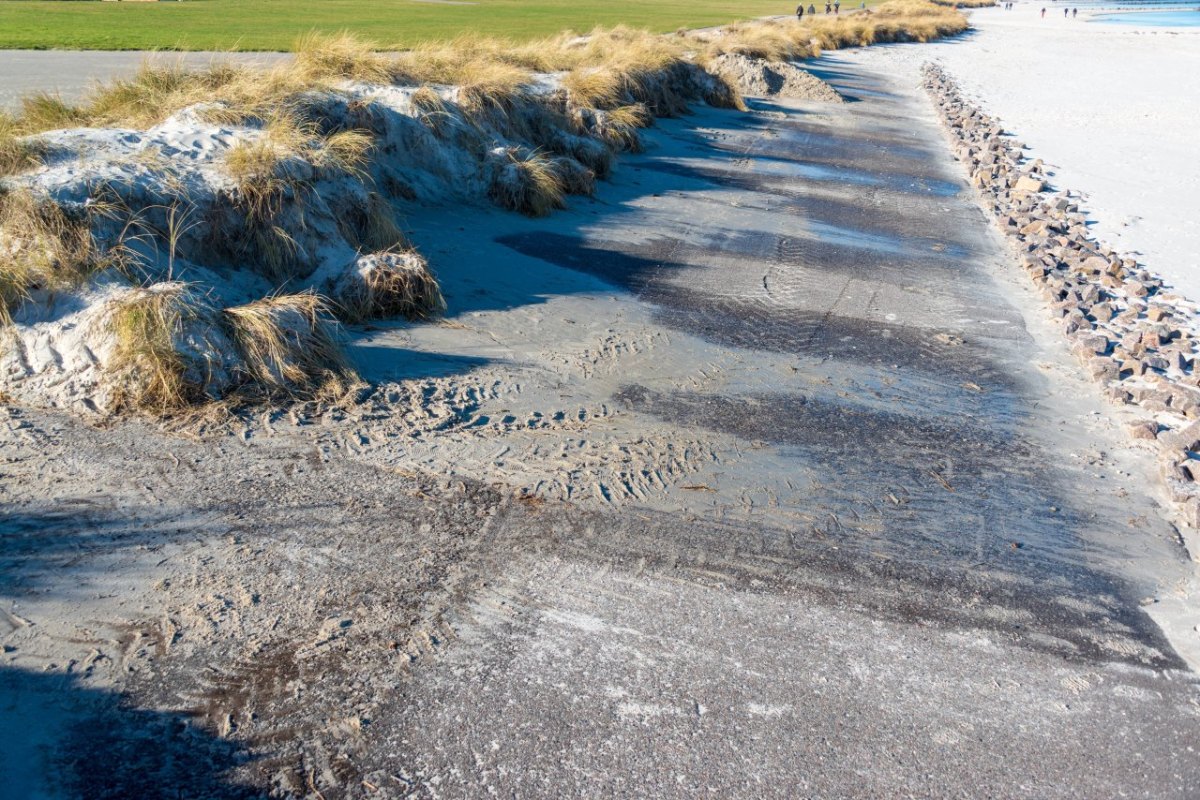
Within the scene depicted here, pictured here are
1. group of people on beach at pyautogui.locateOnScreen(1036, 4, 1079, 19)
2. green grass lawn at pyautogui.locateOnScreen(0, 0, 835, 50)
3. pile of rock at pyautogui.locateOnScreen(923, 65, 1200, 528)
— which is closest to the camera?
pile of rock at pyautogui.locateOnScreen(923, 65, 1200, 528)

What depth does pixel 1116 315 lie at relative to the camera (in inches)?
400

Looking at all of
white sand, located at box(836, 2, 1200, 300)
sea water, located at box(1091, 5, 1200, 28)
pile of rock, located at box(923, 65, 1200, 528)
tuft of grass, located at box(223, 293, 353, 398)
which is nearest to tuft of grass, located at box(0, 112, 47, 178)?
tuft of grass, located at box(223, 293, 353, 398)

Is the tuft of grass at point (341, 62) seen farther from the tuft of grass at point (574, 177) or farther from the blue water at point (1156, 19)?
the blue water at point (1156, 19)

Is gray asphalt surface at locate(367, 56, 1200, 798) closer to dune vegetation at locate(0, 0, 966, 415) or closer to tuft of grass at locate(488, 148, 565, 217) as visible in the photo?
dune vegetation at locate(0, 0, 966, 415)

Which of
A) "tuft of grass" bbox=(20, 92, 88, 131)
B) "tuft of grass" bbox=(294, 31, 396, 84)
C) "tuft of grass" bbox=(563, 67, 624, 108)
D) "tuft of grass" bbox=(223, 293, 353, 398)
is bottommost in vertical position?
"tuft of grass" bbox=(223, 293, 353, 398)

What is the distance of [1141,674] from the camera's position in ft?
14.8

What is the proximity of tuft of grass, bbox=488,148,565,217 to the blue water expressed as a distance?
7099 cm

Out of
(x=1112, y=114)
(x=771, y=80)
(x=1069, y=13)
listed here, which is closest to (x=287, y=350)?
(x=771, y=80)

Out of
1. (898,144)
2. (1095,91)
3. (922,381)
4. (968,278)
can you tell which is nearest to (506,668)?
(922,381)

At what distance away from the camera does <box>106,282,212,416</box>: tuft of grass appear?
19.4 ft

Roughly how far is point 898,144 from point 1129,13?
82.8 metres

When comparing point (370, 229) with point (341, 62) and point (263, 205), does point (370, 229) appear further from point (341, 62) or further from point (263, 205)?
point (341, 62)

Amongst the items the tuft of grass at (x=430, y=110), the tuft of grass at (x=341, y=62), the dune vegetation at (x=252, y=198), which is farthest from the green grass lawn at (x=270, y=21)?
the tuft of grass at (x=430, y=110)

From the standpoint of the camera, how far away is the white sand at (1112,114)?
1432cm
